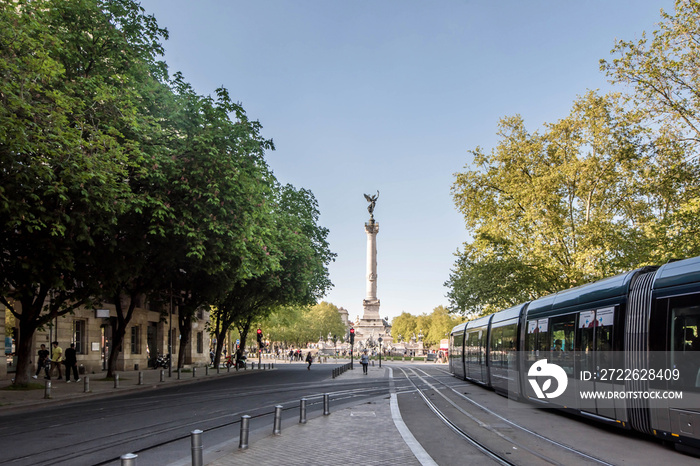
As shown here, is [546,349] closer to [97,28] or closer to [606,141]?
[97,28]

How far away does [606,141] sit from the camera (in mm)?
30562

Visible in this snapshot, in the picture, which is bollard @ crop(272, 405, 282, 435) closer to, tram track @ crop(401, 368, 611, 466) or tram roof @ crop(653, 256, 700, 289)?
tram track @ crop(401, 368, 611, 466)

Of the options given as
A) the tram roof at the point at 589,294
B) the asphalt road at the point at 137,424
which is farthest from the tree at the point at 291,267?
the tram roof at the point at 589,294

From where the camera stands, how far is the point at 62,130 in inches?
550

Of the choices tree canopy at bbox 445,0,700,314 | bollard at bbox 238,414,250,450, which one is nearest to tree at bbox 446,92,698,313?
tree canopy at bbox 445,0,700,314

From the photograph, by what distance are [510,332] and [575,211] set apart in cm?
1666

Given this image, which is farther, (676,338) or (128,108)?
(128,108)

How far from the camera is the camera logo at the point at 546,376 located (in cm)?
1461

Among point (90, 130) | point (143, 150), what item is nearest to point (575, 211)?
point (143, 150)

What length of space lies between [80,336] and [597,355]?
2977 cm

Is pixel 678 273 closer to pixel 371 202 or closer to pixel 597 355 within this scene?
pixel 597 355

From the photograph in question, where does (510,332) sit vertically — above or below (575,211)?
below

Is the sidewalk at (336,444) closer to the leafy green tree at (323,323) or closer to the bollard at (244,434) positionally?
the bollard at (244,434)

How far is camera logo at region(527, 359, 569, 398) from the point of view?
47.9 feet
